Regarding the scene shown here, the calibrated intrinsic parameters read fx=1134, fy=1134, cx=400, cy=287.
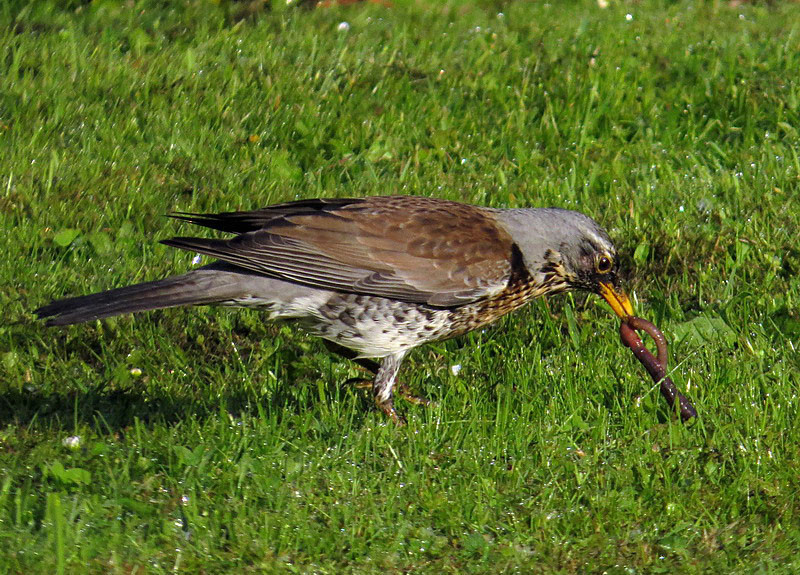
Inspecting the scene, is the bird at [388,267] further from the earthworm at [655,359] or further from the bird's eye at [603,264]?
the earthworm at [655,359]

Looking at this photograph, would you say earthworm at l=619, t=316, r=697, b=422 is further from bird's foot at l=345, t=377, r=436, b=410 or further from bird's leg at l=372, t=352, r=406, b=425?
bird's leg at l=372, t=352, r=406, b=425

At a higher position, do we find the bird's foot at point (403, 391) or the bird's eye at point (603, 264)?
the bird's eye at point (603, 264)

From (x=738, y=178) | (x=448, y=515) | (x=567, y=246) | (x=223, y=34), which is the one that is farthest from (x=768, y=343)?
(x=223, y=34)

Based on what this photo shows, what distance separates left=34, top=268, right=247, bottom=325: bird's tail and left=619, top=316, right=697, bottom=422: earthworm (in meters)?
1.79

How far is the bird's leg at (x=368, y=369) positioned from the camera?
5361mm

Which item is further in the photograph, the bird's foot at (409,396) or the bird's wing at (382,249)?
the bird's foot at (409,396)

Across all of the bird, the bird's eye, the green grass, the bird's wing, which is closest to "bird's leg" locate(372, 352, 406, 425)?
the bird

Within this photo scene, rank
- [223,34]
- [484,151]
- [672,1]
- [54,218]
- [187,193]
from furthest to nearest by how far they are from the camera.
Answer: [672,1] → [223,34] → [484,151] → [187,193] → [54,218]

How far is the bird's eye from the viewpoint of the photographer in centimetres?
536

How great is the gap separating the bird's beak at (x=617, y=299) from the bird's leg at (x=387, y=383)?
1.02 metres

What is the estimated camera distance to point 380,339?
5.21 meters

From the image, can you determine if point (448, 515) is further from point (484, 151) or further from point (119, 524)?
point (484, 151)

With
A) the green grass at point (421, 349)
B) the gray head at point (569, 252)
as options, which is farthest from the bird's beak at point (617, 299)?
the green grass at point (421, 349)

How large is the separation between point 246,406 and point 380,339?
71 cm
